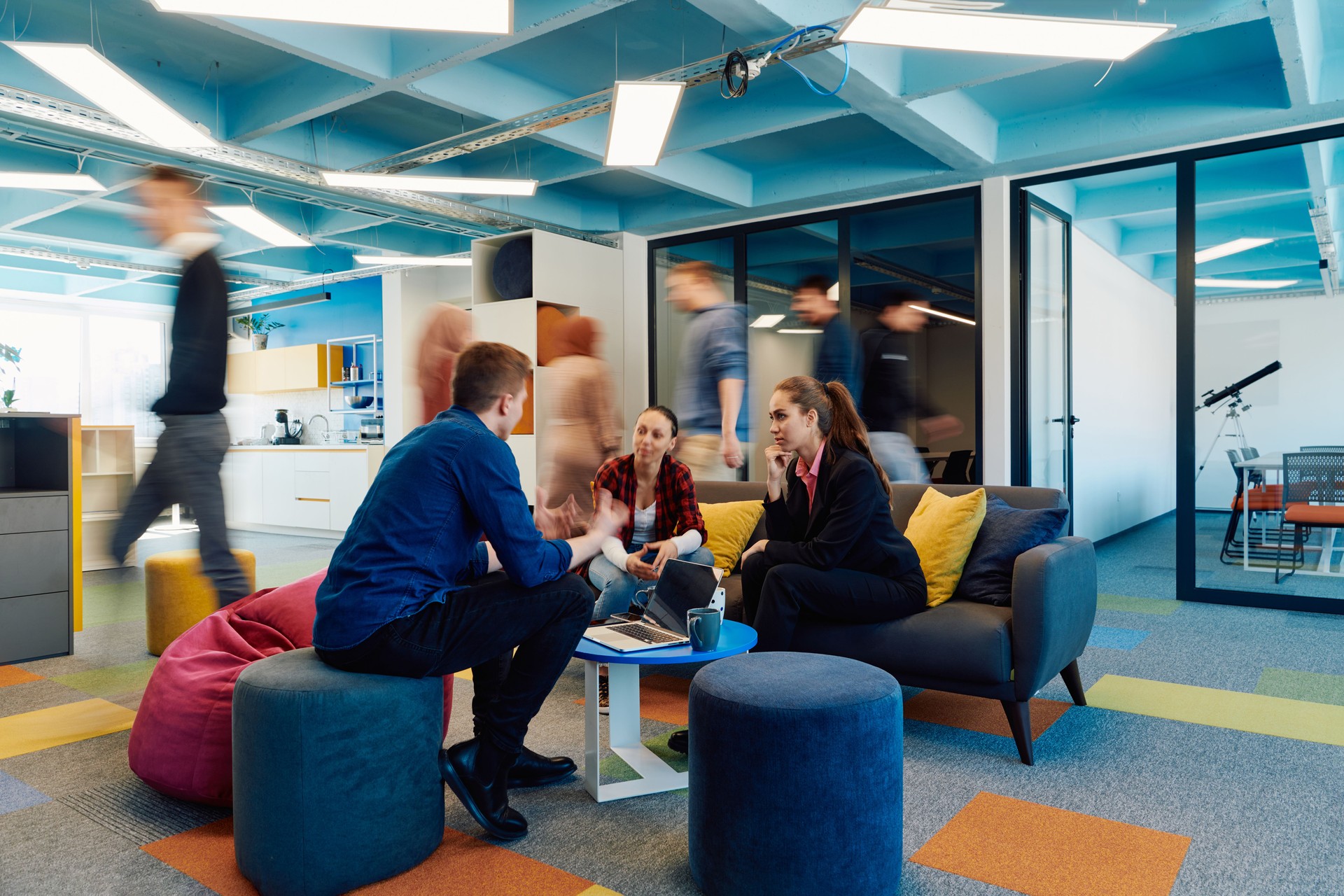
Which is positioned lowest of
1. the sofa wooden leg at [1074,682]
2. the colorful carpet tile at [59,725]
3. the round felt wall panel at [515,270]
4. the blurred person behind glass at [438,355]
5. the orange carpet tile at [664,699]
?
the orange carpet tile at [664,699]

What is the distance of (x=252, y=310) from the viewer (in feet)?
37.0

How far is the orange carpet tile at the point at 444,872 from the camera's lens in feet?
6.21

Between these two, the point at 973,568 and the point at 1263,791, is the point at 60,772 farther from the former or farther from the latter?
the point at 1263,791

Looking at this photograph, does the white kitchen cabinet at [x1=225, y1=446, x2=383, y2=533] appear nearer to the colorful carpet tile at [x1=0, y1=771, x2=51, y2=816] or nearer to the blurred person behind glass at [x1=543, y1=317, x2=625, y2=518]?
the blurred person behind glass at [x1=543, y1=317, x2=625, y2=518]

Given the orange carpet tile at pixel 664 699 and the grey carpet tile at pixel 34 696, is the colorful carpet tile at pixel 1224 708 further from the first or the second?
the grey carpet tile at pixel 34 696

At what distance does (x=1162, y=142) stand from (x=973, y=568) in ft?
12.1

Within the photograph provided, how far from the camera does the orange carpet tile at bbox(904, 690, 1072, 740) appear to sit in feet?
9.75

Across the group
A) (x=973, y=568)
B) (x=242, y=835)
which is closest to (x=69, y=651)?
(x=242, y=835)

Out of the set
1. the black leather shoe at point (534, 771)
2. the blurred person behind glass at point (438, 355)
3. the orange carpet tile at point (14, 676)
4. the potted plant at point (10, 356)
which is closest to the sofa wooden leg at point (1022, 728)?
the black leather shoe at point (534, 771)

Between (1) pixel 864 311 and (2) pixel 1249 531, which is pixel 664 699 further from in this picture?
(1) pixel 864 311

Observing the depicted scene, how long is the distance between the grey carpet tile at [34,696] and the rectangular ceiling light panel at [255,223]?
3.51 metres

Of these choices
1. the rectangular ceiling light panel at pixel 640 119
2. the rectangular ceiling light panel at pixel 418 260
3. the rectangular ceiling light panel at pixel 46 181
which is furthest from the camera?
the rectangular ceiling light panel at pixel 418 260

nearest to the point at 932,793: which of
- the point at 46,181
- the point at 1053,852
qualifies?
the point at 1053,852

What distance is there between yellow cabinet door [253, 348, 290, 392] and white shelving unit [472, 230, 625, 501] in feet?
15.5
